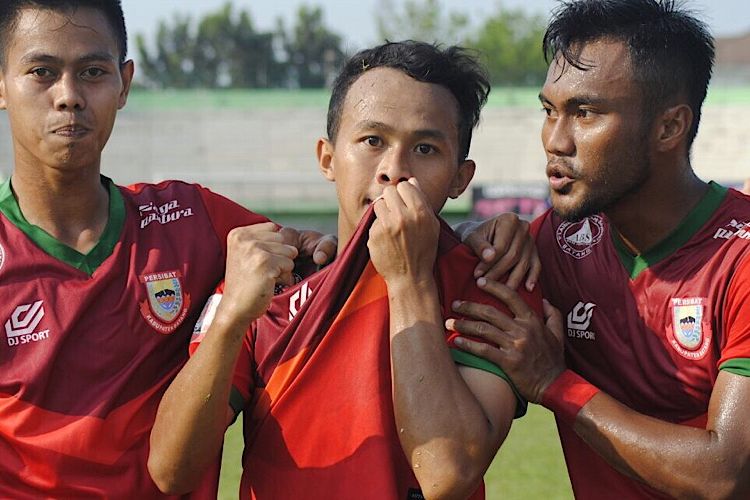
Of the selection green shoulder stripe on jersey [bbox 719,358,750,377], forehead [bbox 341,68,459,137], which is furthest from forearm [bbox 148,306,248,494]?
green shoulder stripe on jersey [bbox 719,358,750,377]

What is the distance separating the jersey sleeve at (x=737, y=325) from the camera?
117 inches

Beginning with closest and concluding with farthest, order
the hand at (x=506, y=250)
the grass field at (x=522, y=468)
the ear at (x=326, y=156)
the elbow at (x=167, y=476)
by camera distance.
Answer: the elbow at (x=167, y=476) < the hand at (x=506, y=250) < the ear at (x=326, y=156) < the grass field at (x=522, y=468)

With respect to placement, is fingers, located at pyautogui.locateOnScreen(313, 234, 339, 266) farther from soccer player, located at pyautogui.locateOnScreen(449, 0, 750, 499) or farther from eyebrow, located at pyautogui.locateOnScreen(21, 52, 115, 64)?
eyebrow, located at pyautogui.locateOnScreen(21, 52, 115, 64)

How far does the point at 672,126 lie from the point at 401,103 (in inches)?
35.5

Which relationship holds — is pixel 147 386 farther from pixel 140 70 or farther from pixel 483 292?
pixel 140 70

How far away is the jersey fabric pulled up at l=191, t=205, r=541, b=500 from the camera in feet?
9.51

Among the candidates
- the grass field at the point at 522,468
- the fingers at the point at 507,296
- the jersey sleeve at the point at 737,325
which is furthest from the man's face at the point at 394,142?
the grass field at the point at 522,468

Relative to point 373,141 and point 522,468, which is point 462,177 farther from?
point 522,468

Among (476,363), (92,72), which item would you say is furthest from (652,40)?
(92,72)

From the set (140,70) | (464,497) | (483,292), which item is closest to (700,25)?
(483,292)

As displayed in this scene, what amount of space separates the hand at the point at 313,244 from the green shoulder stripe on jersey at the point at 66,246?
0.53 meters

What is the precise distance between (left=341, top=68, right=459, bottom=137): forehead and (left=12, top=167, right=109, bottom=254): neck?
0.84 m

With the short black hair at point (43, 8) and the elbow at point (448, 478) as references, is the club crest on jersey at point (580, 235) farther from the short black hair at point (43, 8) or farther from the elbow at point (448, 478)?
the short black hair at point (43, 8)

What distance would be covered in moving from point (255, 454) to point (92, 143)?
3.54ft
